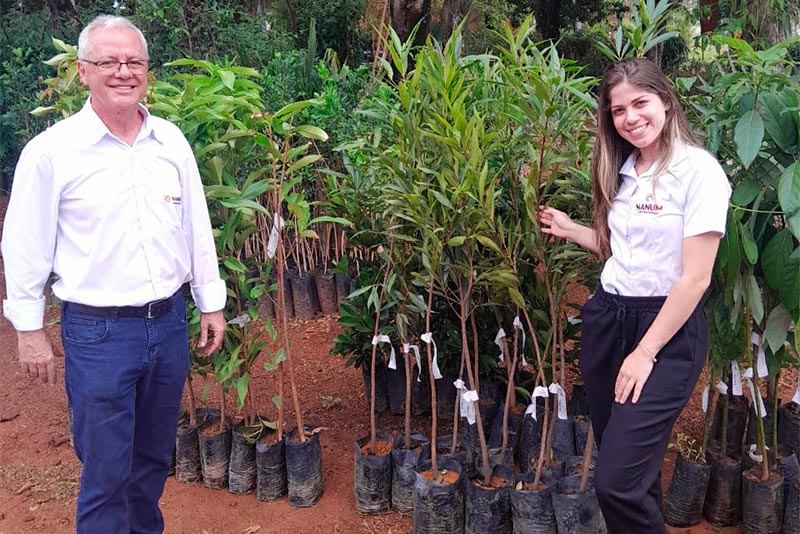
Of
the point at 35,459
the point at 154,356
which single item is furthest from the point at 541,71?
the point at 35,459

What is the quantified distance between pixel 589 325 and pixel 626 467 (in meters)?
0.42

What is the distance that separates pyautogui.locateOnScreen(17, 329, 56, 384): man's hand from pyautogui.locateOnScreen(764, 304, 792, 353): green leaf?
230 cm

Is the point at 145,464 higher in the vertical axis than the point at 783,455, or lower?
higher

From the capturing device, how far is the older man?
6.40ft

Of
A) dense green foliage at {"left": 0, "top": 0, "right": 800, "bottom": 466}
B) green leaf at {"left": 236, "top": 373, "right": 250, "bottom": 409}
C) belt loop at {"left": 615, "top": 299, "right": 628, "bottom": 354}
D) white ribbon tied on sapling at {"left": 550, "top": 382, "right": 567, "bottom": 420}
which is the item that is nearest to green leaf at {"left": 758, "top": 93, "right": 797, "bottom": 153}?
dense green foliage at {"left": 0, "top": 0, "right": 800, "bottom": 466}

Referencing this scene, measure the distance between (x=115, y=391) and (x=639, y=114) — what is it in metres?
1.65

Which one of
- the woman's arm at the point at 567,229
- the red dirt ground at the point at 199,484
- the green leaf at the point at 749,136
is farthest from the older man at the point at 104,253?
the green leaf at the point at 749,136

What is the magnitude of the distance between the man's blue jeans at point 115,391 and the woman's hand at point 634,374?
1.34 m

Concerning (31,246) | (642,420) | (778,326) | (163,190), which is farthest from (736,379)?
(31,246)

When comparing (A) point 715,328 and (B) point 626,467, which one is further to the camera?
(A) point 715,328

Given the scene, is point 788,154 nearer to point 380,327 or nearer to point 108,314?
point 380,327

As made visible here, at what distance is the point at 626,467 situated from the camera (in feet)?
6.21

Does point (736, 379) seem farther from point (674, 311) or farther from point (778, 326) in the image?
point (674, 311)

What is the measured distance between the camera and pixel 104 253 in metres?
1.99
